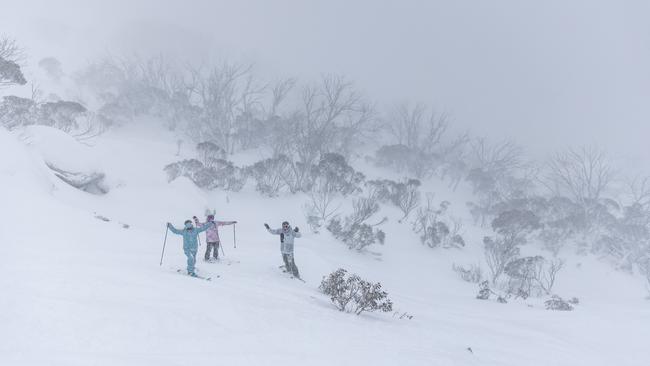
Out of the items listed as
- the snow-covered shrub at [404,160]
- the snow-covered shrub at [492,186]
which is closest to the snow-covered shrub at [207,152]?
the snow-covered shrub at [404,160]

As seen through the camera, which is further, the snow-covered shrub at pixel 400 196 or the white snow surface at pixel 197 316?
the snow-covered shrub at pixel 400 196

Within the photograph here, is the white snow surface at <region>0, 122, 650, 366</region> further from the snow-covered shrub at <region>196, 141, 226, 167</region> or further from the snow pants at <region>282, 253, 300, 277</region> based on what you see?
the snow-covered shrub at <region>196, 141, 226, 167</region>

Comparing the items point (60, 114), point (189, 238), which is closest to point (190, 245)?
point (189, 238)

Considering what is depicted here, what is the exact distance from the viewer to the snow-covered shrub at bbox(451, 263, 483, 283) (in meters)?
27.5

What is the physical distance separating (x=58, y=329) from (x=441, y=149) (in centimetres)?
5655

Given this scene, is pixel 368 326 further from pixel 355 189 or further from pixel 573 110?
pixel 573 110

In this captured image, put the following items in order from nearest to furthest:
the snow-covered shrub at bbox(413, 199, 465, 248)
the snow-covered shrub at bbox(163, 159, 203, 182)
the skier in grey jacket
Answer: the skier in grey jacket → the snow-covered shrub at bbox(413, 199, 465, 248) → the snow-covered shrub at bbox(163, 159, 203, 182)

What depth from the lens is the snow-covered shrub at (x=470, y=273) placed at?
90.2 feet

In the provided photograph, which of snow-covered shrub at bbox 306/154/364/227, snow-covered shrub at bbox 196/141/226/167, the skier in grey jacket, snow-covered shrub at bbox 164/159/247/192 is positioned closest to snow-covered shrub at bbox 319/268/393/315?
the skier in grey jacket

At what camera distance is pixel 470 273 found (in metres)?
28.0

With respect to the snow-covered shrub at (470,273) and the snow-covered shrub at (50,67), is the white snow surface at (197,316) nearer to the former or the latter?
the snow-covered shrub at (470,273)

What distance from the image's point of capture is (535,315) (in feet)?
47.4

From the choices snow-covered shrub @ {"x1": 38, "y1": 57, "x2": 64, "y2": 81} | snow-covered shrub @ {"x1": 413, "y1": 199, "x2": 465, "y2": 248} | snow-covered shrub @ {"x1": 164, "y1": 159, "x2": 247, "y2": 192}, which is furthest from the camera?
snow-covered shrub @ {"x1": 38, "y1": 57, "x2": 64, "y2": 81}

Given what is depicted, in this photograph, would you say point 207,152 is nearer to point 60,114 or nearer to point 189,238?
point 60,114
